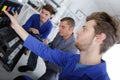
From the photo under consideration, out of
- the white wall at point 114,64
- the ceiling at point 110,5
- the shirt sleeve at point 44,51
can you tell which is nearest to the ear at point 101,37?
the shirt sleeve at point 44,51

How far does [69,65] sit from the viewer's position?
134cm

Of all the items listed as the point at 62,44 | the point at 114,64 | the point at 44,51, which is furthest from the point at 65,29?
the point at 114,64

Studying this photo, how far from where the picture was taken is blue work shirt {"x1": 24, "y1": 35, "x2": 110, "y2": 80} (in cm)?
120

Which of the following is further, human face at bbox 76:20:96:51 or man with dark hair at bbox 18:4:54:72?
man with dark hair at bbox 18:4:54:72

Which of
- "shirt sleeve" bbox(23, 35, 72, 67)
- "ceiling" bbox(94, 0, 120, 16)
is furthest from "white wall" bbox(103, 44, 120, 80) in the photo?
"shirt sleeve" bbox(23, 35, 72, 67)

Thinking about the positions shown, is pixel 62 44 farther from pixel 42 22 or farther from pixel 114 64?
pixel 114 64

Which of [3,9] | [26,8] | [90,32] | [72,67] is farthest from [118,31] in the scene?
[26,8]

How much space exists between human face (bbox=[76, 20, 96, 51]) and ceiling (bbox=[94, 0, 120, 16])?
3452 mm

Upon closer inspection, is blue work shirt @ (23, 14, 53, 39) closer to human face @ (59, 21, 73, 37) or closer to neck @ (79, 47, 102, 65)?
human face @ (59, 21, 73, 37)

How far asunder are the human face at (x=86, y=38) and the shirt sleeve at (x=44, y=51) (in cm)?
19

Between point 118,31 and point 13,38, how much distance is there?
2.44 feet

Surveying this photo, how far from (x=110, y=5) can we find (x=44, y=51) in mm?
3824

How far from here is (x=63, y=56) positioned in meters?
1.43

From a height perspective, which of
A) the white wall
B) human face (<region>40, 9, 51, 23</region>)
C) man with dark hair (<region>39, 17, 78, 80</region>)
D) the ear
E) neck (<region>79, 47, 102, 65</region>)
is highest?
the ear
